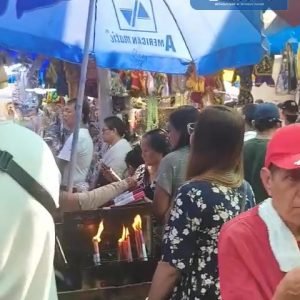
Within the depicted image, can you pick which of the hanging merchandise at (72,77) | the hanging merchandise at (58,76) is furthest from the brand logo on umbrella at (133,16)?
the hanging merchandise at (58,76)

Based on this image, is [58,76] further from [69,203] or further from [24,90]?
[69,203]

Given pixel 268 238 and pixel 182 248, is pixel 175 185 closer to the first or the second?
pixel 182 248

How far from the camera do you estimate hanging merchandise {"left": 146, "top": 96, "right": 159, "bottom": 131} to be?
27.1 feet

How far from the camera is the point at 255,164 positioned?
4.38 m

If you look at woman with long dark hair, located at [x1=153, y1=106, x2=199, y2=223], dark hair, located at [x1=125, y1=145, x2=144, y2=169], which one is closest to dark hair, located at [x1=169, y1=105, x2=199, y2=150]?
woman with long dark hair, located at [x1=153, y1=106, x2=199, y2=223]

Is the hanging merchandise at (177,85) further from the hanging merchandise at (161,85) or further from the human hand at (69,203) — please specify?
the human hand at (69,203)

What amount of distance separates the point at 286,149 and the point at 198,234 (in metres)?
0.89

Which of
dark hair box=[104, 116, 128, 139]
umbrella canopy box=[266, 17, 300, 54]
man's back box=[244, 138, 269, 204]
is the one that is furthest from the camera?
umbrella canopy box=[266, 17, 300, 54]

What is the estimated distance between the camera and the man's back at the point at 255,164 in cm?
432

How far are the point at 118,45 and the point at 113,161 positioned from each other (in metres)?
1.70

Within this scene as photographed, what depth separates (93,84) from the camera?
7.73m

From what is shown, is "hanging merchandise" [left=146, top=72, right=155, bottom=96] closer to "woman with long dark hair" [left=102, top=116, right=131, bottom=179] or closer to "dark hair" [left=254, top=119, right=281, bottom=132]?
"woman with long dark hair" [left=102, top=116, right=131, bottom=179]

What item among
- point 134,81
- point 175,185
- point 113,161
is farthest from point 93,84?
point 175,185

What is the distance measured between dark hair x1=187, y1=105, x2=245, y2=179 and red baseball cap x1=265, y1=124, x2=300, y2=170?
0.84m
